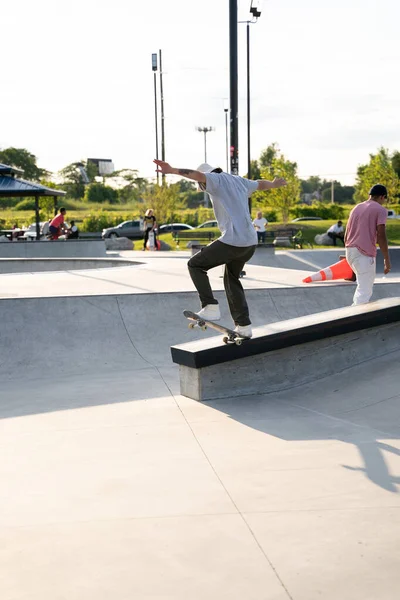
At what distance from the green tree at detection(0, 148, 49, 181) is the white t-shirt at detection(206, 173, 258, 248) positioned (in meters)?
138

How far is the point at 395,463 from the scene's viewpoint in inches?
181

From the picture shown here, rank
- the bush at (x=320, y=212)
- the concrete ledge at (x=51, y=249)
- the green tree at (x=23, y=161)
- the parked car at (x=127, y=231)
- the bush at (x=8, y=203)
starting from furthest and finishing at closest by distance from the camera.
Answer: the green tree at (x=23, y=161)
the bush at (x=8, y=203)
the bush at (x=320, y=212)
the parked car at (x=127, y=231)
the concrete ledge at (x=51, y=249)

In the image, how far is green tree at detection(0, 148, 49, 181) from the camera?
5463 inches

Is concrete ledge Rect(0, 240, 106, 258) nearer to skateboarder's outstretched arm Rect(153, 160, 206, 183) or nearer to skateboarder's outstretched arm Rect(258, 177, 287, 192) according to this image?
skateboarder's outstretched arm Rect(258, 177, 287, 192)

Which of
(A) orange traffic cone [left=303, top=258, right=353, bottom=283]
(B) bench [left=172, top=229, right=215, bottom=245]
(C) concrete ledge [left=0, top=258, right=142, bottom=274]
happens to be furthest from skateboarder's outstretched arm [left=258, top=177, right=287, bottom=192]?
(B) bench [left=172, top=229, right=215, bottom=245]

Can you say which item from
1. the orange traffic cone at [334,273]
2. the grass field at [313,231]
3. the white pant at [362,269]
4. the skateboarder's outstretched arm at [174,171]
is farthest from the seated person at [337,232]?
the skateboarder's outstretched arm at [174,171]

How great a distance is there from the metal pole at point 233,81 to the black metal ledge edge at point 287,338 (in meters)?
7.82

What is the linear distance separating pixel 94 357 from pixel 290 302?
331cm

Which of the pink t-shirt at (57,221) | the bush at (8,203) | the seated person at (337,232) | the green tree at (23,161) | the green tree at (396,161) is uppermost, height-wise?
the green tree at (23,161)

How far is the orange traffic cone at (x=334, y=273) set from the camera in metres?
13.0

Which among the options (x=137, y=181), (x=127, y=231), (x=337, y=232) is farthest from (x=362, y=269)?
(x=137, y=181)

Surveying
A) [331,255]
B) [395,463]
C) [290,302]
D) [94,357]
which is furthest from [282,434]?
[331,255]

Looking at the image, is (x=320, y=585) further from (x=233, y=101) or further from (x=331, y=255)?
(x=331, y=255)

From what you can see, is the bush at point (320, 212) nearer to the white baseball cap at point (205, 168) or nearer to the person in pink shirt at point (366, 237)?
the person in pink shirt at point (366, 237)
